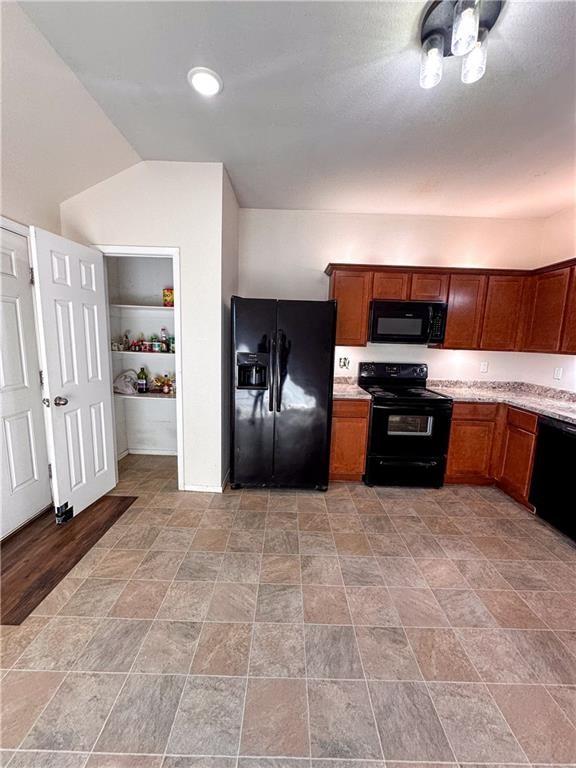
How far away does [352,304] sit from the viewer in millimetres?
3238

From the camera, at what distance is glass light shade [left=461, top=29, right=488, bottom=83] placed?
135 cm

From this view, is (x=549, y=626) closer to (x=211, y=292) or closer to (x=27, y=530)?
(x=211, y=292)

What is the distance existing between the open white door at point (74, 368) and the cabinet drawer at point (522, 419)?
364 cm

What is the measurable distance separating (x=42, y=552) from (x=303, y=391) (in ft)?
7.05

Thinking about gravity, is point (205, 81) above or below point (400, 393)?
above

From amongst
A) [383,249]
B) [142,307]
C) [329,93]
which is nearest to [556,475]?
[383,249]

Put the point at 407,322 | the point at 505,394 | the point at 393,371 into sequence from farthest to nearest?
1. the point at 393,371
2. the point at 505,394
3. the point at 407,322

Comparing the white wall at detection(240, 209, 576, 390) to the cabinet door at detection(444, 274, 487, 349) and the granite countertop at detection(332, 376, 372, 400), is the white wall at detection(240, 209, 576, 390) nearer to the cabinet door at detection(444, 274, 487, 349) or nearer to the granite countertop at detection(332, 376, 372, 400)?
the granite countertop at detection(332, 376, 372, 400)

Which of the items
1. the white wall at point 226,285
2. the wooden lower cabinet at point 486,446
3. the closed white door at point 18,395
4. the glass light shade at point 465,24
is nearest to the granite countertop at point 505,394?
the wooden lower cabinet at point 486,446

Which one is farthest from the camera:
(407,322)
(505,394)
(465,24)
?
(505,394)

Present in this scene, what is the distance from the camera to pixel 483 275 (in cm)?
320

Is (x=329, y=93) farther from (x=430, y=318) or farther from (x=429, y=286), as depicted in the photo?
(x=430, y=318)

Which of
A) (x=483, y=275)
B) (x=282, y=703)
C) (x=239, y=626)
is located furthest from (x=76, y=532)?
(x=483, y=275)

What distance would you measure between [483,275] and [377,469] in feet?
7.16
